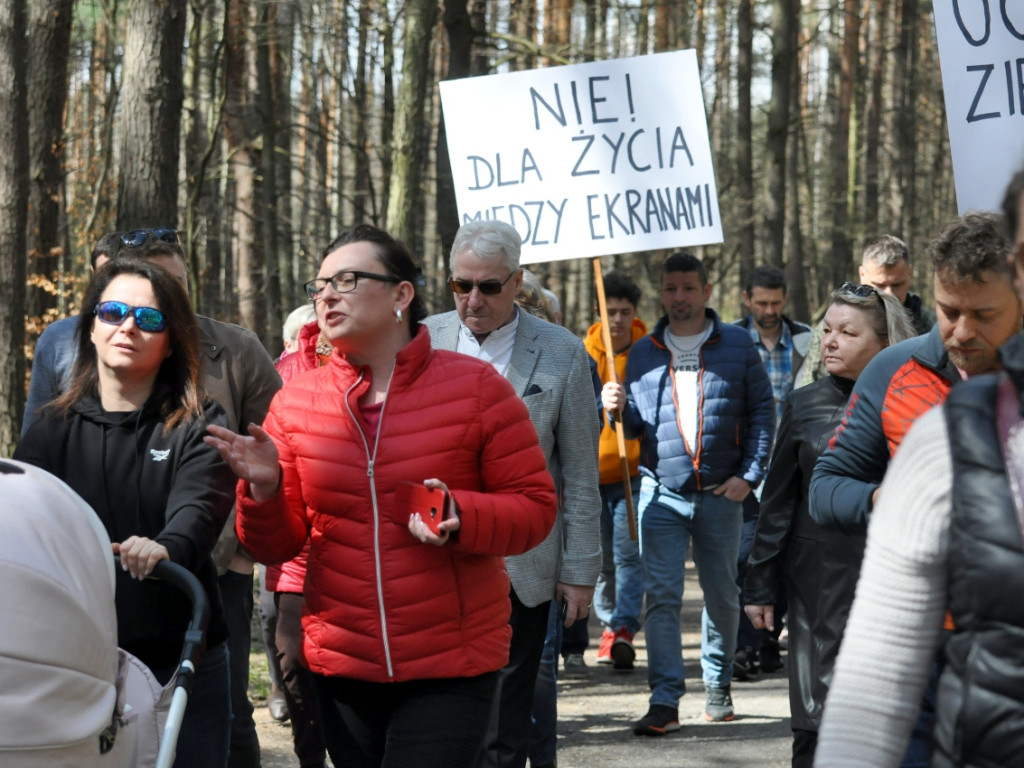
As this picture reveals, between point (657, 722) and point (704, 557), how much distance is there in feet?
3.09

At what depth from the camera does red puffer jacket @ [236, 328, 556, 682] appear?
3.74 m

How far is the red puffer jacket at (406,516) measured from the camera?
3.74 meters

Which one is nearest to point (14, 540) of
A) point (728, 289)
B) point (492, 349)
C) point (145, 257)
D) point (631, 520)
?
point (145, 257)

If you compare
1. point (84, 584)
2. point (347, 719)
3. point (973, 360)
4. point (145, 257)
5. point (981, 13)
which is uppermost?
point (981, 13)

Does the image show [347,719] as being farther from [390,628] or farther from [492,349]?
[492,349]

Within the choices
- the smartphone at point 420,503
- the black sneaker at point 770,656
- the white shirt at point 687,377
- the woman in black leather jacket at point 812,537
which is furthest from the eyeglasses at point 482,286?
the black sneaker at point 770,656

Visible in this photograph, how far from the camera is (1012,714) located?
200cm

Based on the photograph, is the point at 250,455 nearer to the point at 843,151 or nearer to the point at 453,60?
the point at 453,60

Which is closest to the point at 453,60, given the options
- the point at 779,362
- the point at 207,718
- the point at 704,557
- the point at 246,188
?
the point at 779,362

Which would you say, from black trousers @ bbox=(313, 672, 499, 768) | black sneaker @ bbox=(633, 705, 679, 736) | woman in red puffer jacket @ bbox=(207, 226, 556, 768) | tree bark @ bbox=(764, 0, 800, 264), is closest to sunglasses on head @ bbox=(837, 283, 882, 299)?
woman in red puffer jacket @ bbox=(207, 226, 556, 768)

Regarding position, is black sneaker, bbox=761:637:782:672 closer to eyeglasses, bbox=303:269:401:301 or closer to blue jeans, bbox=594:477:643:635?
blue jeans, bbox=594:477:643:635

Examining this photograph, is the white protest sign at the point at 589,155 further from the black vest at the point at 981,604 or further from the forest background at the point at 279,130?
the black vest at the point at 981,604

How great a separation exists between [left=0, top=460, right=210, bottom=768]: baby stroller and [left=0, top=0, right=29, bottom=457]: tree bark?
9834mm

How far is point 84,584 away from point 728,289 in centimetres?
3897
